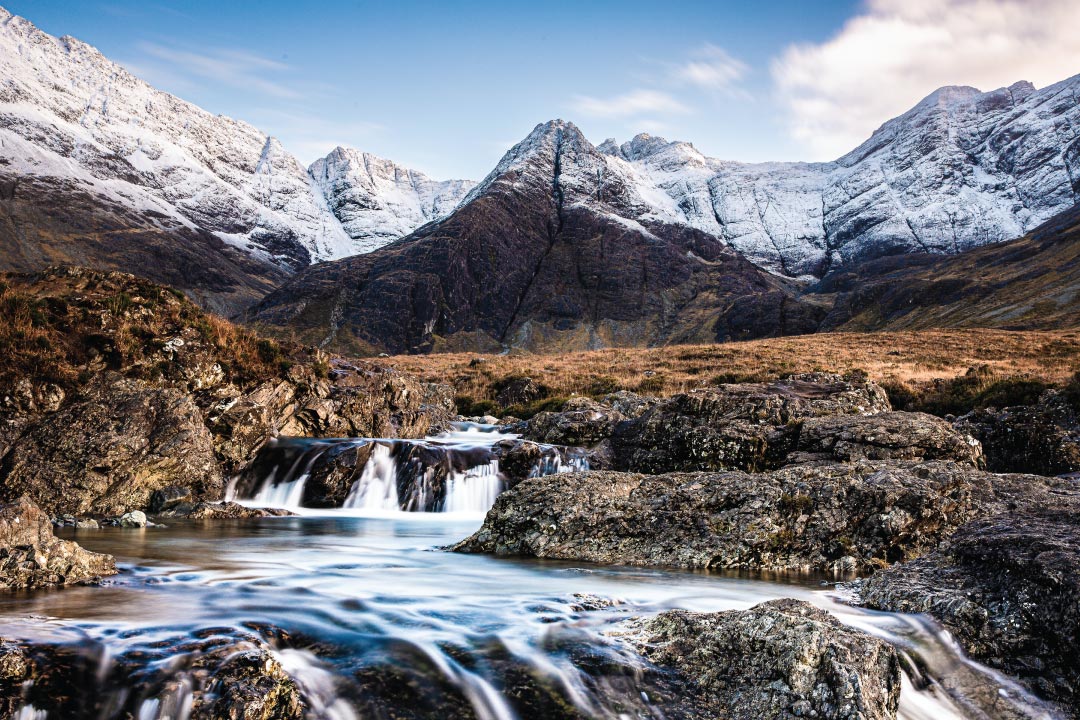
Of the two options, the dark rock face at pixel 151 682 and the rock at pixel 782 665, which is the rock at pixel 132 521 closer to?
the dark rock face at pixel 151 682

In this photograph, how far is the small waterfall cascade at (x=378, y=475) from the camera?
680 inches

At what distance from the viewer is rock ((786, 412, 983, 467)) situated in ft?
44.2

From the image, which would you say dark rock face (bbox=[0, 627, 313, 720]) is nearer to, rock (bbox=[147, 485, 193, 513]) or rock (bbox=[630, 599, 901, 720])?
rock (bbox=[630, 599, 901, 720])

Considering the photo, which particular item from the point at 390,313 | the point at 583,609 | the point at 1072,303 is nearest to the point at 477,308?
the point at 390,313

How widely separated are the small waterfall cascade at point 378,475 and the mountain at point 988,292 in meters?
81.4

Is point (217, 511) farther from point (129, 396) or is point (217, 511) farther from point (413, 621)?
point (413, 621)

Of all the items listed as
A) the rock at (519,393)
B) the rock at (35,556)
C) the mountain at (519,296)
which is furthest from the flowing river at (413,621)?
the mountain at (519,296)

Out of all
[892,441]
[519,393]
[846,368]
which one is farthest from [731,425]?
[846,368]

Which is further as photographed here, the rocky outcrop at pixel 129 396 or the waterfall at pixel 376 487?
the waterfall at pixel 376 487

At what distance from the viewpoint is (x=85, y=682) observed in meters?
4.27

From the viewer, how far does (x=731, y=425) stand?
16.1 metres

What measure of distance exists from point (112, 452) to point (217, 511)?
97.2 inches

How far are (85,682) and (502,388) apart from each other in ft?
116

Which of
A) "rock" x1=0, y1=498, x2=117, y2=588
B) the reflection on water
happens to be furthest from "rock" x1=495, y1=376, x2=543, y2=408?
"rock" x1=0, y1=498, x2=117, y2=588
